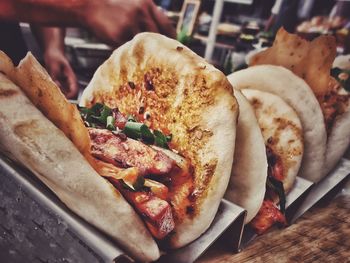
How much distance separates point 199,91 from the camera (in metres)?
1.17

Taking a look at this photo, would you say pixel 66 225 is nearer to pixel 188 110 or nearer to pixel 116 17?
pixel 188 110

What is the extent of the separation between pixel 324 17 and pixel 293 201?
252 inches

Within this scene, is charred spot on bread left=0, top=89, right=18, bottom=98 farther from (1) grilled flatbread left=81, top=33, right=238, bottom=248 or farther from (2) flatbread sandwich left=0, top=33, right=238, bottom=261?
(1) grilled flatbread left=81, top=33, right=238, bottom=248

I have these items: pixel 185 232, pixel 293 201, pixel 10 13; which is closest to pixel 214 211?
pixel 185 232

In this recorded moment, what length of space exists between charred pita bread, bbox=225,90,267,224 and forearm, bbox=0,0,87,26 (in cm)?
64

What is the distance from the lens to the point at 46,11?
1.24 meters

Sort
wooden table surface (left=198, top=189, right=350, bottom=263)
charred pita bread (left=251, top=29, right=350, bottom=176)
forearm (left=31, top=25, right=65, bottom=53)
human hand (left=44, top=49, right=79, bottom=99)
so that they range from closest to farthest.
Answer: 1. wooden table surface (left=198, top=189, right=350, bottom=263)
2. charred pita bread (left=251, top=29, right=350, bottom=176)
3. human hand (left=44, top=49, right=79, bottom=99)
4. forearm (left=31, top=25, right=65, bottom=53)

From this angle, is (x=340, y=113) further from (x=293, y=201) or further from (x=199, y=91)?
(x=199, y=91)

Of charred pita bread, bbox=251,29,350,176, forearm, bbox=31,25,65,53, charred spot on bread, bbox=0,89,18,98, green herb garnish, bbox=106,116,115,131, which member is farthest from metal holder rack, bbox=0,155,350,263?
forearm, bbox=31,25,65,53

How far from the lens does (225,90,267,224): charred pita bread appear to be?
1235 mm

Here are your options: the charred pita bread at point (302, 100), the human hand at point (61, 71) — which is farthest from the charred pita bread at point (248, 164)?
the human hand at point (61, 71)

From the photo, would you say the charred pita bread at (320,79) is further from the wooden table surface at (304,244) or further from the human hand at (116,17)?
the human hand at (116,17)

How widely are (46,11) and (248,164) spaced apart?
93cm

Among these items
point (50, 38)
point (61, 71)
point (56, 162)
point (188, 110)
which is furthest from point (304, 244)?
point (50, 38)
